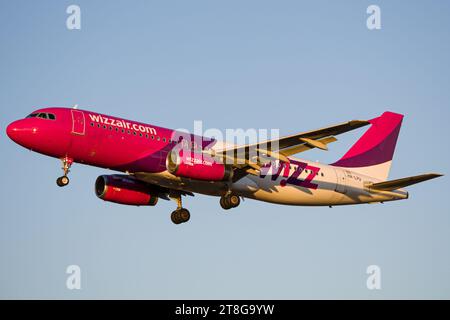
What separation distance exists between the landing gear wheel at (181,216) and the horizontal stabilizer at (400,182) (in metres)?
11.8

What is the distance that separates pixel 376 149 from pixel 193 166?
663 inches

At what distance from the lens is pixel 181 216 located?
48312mm

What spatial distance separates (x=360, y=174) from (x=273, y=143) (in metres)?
11.7

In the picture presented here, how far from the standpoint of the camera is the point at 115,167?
42250 millimetres

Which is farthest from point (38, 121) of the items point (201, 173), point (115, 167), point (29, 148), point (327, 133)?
point (327, 133)

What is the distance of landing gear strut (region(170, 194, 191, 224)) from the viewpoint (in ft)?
159

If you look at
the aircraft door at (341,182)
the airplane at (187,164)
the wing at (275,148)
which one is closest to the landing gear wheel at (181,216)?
the airplane at (187,164)

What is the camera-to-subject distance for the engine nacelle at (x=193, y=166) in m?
41.4

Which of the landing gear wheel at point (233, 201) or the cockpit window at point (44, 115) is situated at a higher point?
the cockpit window at point (44, 115)

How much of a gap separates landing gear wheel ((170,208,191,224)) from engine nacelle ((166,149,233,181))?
20.2ft

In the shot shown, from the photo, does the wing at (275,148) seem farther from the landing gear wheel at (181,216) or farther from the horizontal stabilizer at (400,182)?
the horizontal stabilizer at (400,182)
